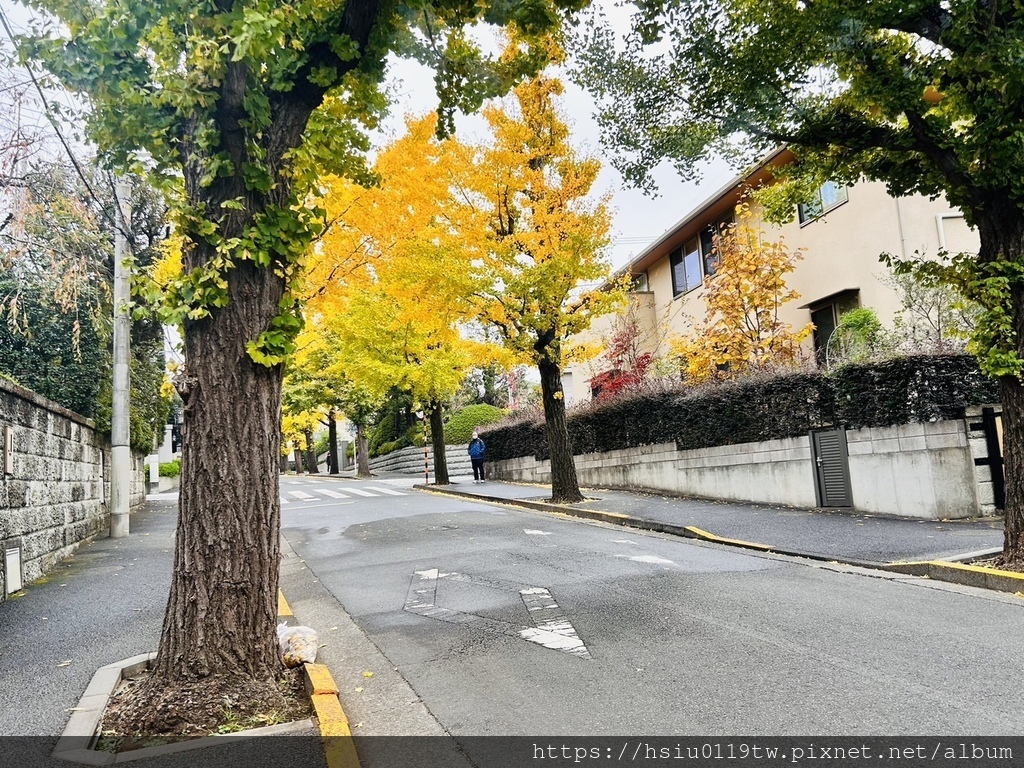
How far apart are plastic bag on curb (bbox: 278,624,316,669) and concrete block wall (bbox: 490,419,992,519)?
9217 mm

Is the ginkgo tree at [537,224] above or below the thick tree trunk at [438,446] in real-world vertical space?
above

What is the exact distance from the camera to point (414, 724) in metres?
4.04

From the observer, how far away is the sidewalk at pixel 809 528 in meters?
8.47

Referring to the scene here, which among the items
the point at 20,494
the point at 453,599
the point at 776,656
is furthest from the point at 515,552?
the point at 20,494

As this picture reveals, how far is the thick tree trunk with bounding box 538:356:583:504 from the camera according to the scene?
14.8 meters

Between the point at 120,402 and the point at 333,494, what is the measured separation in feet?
30.0

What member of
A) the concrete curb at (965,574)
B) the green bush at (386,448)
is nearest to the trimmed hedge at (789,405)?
the concrete curb at (965,574)

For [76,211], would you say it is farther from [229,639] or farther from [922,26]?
[922,26]

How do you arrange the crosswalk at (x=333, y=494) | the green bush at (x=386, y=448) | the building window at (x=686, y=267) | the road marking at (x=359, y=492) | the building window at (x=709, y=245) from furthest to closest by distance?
the green bush at (x=386, y=448)
the building window at (x=686, y=267)
the building window at (x=709, y=245)
the road marking at (x=359, y=492)
the crosswalk at (x=333, y=494)

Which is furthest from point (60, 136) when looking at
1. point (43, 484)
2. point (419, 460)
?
point (419, 460)

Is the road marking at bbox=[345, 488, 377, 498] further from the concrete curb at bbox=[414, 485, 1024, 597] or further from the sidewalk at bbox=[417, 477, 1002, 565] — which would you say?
the concrete curb at bbox=[414, 485, 1024, 597]

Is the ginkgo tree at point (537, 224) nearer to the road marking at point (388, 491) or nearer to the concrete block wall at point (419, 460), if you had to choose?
the road marking at point (388, 491)

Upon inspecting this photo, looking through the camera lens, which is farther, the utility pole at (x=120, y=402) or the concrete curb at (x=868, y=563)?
the utility pole at (x=120, y=402)

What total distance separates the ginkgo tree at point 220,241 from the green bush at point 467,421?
2816cm
